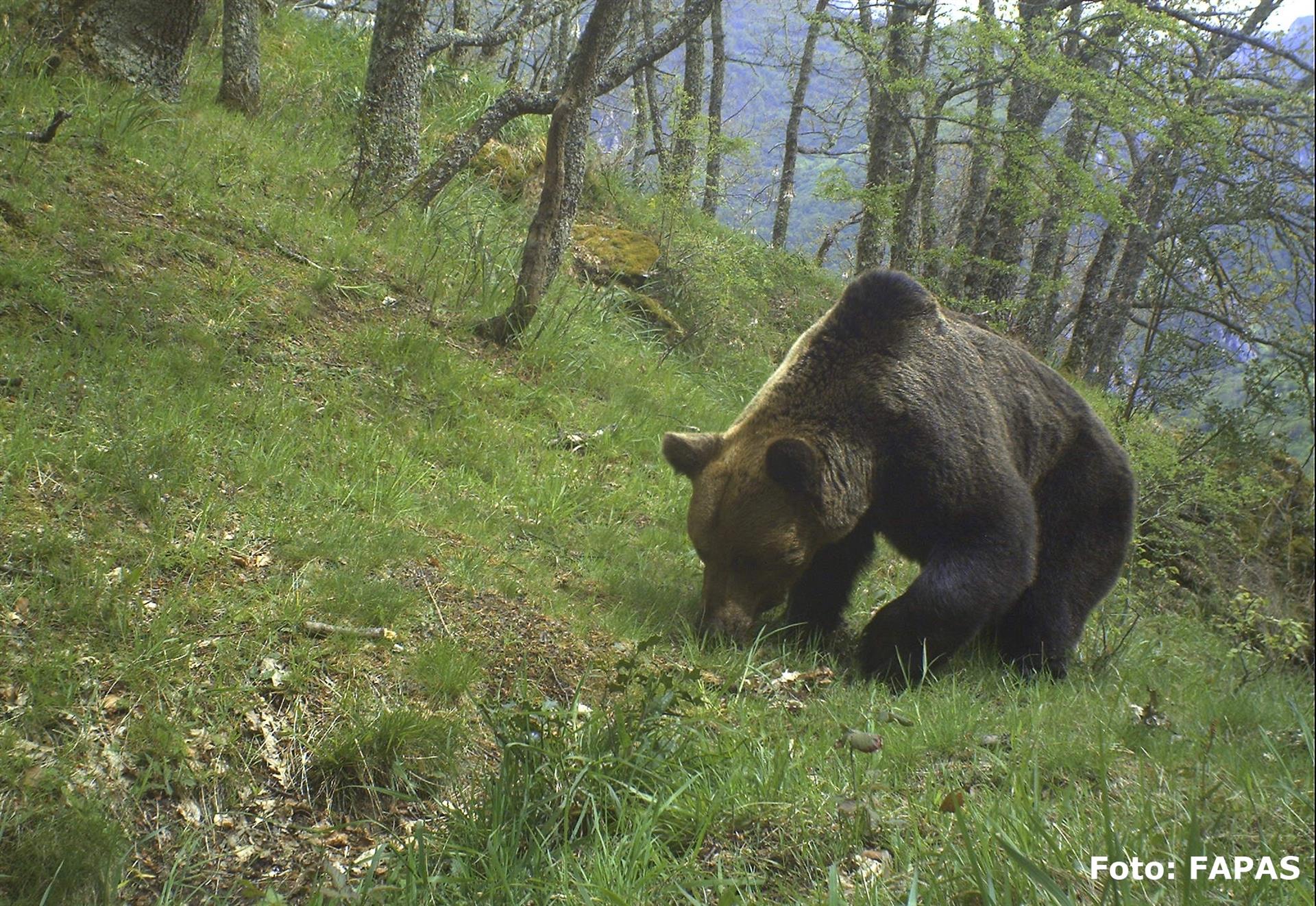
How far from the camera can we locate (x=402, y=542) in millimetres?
4434

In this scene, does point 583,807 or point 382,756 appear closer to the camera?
point 583,807

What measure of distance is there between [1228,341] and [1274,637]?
2.28 m

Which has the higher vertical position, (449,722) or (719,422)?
(719,422)

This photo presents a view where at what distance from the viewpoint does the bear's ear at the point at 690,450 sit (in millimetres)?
5035

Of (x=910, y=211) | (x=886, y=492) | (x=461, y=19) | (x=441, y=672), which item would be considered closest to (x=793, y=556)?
(x=886, y=492)

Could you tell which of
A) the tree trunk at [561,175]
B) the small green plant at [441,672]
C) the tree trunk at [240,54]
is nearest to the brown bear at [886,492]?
the small green plant at [441,672]

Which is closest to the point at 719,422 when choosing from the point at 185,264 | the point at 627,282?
the point at 627,282

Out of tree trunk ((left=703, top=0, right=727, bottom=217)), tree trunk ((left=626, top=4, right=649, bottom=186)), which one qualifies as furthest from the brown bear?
tree trunk ((left=626, top=4, right=649, bottom=186))

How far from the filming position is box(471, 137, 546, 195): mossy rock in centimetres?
1085

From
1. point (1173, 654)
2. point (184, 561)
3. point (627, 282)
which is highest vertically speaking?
point (627, 282)

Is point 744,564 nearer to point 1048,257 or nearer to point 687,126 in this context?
point 687,126

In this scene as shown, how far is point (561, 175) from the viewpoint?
6.93 metres

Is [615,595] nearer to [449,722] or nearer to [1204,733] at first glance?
[449,722]

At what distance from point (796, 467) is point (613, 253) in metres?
7.20
